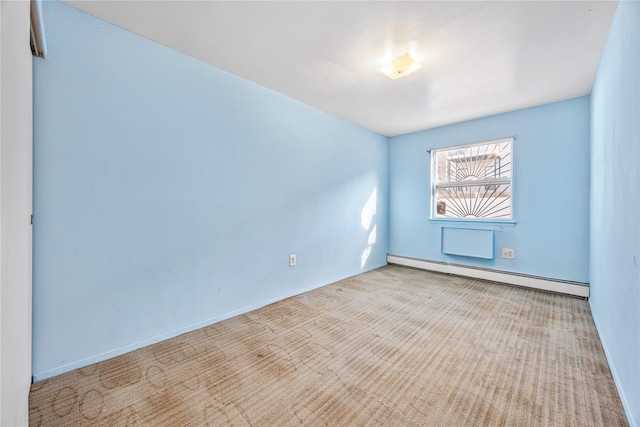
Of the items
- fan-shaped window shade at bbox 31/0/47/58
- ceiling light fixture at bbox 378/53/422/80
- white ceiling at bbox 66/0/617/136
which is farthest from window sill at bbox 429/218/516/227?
fan-shaped window shade at bbox 31/0/47/58

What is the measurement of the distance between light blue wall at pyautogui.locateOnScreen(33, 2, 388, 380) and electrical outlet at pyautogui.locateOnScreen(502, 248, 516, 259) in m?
2.57

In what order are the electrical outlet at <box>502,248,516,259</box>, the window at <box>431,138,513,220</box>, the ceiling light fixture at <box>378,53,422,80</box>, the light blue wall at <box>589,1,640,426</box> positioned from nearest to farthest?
the light blue wall at <box>589,1,640,426</box>
the ceiling light fixture at <box>378,53,422,80</box>
the electrical outlet at <box>502,248,516,259</box>
the window at <box>431,138,513,220</box>

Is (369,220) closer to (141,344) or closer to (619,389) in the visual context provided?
(619,389)

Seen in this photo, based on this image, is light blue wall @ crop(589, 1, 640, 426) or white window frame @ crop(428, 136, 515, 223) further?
white window frame @ crop(428, 136, 515, 223)

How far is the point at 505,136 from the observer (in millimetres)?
3316

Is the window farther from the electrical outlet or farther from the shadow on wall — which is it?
the shadow on wall

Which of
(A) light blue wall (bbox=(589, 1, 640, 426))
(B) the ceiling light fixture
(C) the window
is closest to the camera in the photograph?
(A) light blue wall (bbox=(589, 1, 640, 426))

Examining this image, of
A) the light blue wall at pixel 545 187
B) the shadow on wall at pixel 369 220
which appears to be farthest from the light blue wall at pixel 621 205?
the shadow on wall at pixel 369 220

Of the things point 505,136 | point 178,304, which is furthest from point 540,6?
point 178,304

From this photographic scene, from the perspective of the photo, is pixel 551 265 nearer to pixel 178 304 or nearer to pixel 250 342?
pixel 250 342

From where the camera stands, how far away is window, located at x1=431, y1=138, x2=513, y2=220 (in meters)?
3.42

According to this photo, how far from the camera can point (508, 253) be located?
131 inches

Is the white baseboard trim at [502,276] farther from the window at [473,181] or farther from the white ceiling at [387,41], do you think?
the white ceiling at [387,41]

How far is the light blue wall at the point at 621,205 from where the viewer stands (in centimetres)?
121
